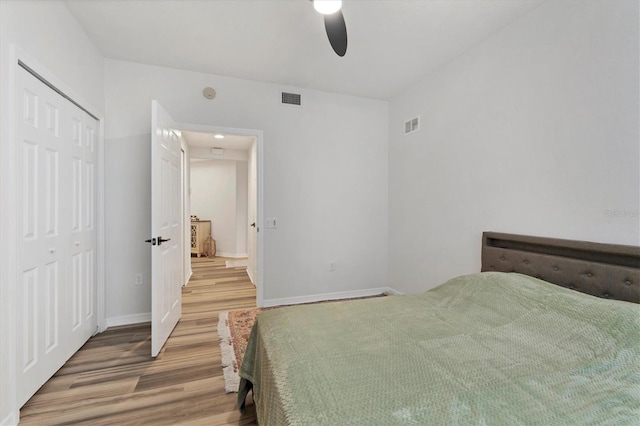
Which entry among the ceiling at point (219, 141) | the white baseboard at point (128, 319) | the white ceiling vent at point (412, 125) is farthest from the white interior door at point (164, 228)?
the white ceiling vent at point (412, 125)

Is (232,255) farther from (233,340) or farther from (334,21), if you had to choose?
(334,21)

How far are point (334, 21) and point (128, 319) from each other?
3269 millimetres

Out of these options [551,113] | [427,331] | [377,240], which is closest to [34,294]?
[427,331]

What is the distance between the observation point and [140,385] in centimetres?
193

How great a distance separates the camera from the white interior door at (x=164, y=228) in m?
2.27

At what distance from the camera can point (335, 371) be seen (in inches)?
42.4

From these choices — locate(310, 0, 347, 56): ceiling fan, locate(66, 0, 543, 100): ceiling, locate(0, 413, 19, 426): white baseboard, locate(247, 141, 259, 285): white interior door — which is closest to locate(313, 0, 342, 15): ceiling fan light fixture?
locate(310, 0, 347, 56): ceiling fan

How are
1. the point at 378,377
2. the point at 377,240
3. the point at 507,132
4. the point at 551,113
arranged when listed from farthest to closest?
the point at 377,240 → the point at 507,132 → the point at 551,113 → the point at 378,377

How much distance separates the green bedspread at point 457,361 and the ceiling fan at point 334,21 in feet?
5.21

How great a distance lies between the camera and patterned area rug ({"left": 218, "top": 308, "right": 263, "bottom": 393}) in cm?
200

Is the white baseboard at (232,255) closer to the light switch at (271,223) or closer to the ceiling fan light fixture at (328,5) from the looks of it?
the light switch at (271,223)

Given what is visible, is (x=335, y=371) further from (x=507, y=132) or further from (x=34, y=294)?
(x=507, y=132)

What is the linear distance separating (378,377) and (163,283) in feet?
6.91

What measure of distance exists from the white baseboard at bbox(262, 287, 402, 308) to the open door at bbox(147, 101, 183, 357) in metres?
1.06
